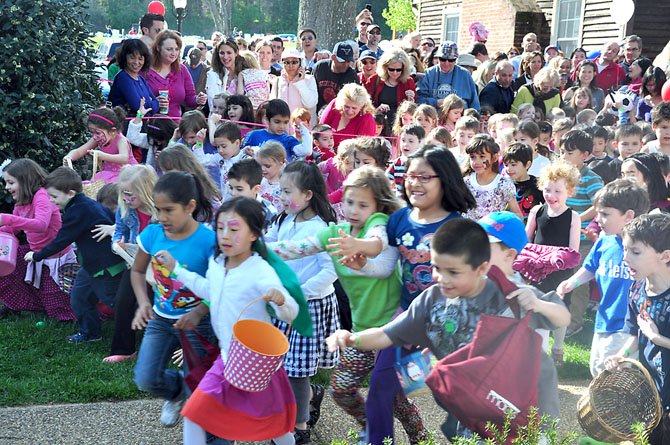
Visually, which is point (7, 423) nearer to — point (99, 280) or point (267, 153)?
point (99, 280)

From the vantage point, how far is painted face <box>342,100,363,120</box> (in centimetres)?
789

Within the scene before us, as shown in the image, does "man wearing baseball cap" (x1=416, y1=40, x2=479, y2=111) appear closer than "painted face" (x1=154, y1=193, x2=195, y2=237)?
No

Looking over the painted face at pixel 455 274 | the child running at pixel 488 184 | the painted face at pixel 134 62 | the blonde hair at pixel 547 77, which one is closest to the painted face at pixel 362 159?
the child running at pixel 488 184

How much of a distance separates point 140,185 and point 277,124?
2.30 m

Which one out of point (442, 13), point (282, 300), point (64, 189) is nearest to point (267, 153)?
point (64, 189)

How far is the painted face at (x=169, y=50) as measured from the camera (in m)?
8.12

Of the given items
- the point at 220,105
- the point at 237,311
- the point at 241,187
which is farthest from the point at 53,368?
the point at 220,105

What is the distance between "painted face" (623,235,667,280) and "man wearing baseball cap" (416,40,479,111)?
580 cm

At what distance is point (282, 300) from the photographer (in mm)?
3639

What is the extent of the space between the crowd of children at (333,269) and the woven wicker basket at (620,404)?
0.29 feet

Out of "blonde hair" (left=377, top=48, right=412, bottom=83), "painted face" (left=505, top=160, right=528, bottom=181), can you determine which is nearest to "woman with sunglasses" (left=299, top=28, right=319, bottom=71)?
"blonde hair" (left=377, top=48, right=412, bottom=83)

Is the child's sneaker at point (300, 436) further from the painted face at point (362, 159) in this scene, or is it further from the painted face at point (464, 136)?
the painted face at point (464, 136)

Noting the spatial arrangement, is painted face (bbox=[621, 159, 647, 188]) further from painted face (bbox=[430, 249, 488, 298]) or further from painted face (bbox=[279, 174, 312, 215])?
painted face (bbox=[430, 249, 488, 298])

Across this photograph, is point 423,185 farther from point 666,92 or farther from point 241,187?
point 666,92
